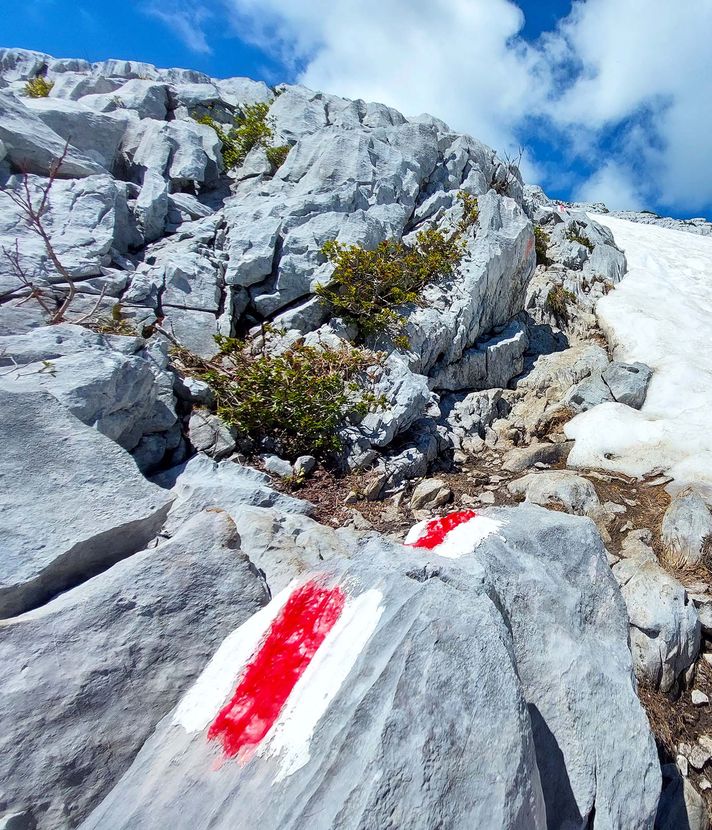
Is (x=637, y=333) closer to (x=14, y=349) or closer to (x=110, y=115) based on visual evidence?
(x=14, y=349)

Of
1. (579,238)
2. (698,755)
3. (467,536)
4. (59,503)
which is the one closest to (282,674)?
(467,536)

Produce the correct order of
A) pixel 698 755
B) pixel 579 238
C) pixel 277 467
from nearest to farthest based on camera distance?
pixel 698 755
pixel 277 467
pixel 579 238

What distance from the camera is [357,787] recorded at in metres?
2.05

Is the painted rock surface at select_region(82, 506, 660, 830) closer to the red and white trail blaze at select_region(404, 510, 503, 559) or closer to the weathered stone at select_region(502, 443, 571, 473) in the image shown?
the red and white trail blaze at select_region(404, 510, 503, 559)

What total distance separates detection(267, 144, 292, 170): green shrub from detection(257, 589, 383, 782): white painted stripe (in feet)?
56.6

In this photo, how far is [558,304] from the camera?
18.2 m

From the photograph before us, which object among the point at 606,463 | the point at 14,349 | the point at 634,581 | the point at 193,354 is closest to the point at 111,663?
the point at 14,349

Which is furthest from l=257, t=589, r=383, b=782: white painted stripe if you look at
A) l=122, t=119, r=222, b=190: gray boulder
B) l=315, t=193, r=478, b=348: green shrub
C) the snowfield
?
l=122, t=119, r=222, b=190: gray boulder

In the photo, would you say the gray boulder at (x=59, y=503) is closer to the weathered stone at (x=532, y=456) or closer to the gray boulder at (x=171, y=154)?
the weathered stone at (x=532, y=456)

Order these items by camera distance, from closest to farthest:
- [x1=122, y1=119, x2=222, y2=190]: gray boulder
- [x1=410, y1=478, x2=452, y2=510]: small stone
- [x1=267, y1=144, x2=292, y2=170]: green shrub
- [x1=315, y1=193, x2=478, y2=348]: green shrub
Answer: [x1=410, y1=478, x2=452, y2=510]: small stone
[x1=315, y1=193, x2=478, y2=348]: green shrub
[x1=122, y1=119, x2=222, y2=190]: gray boulder
[x1=267, y1=144, x2=292, y2=170]: green shrub

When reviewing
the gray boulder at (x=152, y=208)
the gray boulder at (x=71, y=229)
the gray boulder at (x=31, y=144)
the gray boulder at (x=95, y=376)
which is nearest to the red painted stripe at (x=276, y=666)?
the gray boulder at (x=95, y=376)

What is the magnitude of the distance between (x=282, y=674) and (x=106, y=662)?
127 centimetres

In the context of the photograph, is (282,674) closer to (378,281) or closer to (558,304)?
(378,281)

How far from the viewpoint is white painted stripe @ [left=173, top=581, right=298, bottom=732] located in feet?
9.16
